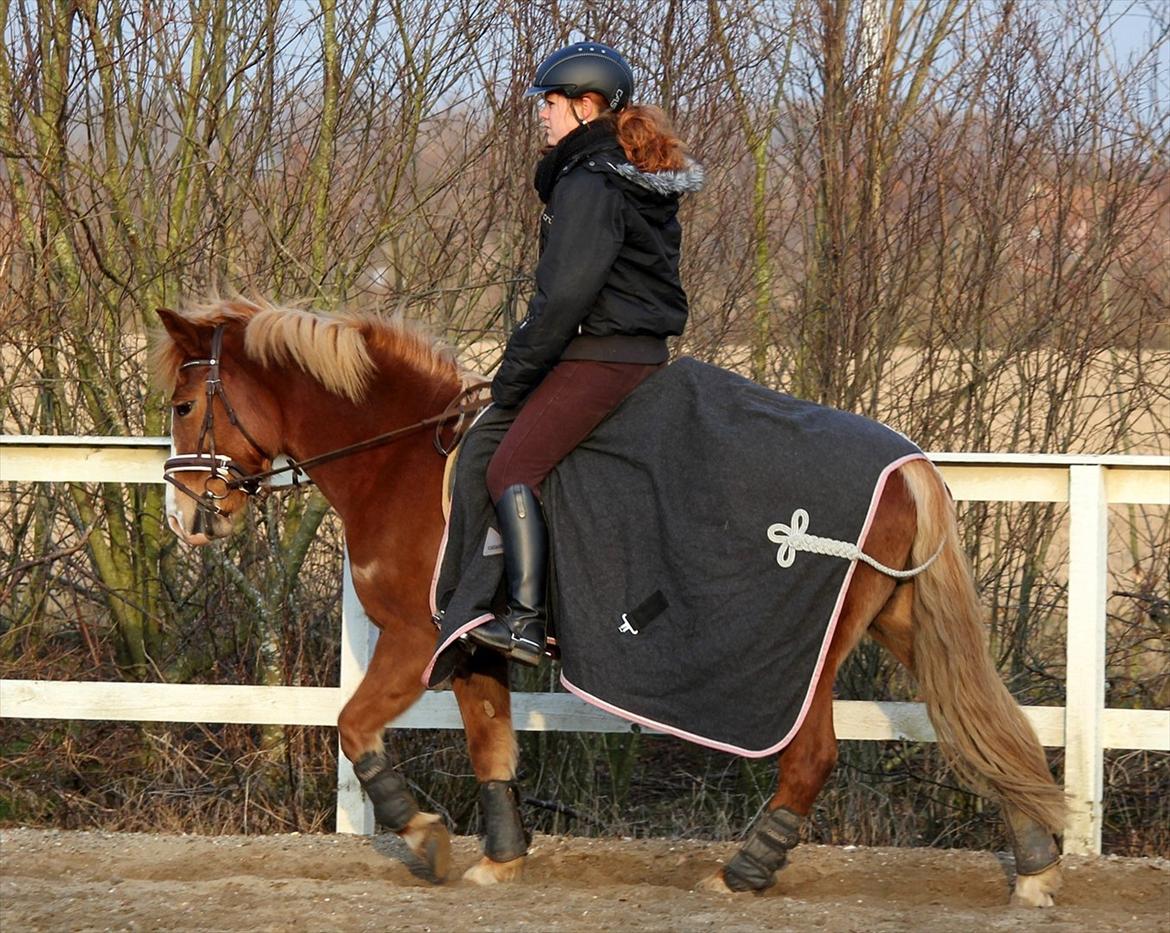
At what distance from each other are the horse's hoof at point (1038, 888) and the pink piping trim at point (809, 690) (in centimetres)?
85

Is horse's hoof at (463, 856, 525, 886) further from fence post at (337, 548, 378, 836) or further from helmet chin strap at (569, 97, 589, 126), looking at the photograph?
helmet chin strap at (569, 97, 589, 126)

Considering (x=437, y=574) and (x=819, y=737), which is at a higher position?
(x=437, y=574)

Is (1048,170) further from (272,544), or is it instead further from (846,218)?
(272,544)

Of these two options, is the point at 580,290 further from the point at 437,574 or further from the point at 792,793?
the point at 792,793

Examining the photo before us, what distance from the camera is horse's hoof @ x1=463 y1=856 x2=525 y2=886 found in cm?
475

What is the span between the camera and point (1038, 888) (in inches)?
175

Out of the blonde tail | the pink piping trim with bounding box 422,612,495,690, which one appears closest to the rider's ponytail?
the blonde tail

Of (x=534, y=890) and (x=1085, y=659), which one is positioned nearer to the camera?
(x=534, y=890)

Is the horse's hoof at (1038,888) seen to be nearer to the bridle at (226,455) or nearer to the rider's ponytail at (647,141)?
the bridle at (226,455)

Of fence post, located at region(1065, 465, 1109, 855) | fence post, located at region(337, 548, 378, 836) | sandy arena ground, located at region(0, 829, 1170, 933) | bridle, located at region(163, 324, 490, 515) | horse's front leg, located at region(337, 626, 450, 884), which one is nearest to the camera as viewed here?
sandy arena ground, located at region(0, 829, 1170, 933)

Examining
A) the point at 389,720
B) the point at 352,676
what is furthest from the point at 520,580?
the point at 352,676

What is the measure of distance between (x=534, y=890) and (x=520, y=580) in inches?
40.4

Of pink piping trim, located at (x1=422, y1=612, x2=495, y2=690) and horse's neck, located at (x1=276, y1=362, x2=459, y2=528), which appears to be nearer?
pink piping trim, located at (x1=422, y1=612, x2=495, y2=690)

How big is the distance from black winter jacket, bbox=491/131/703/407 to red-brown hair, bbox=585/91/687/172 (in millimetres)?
34
